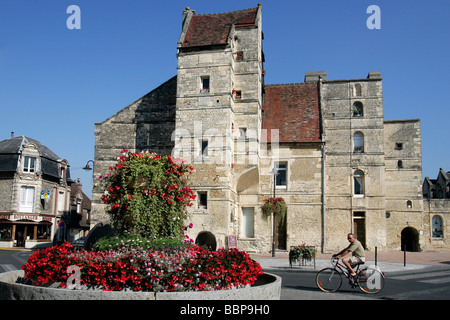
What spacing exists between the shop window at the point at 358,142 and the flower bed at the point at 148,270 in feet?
65.6

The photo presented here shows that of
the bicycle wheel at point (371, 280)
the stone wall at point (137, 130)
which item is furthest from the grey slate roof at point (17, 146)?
the bicycle wheel at point (371, 280)

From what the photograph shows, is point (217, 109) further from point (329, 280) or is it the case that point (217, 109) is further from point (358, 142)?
point (329, 280)

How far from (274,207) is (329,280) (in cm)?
1428

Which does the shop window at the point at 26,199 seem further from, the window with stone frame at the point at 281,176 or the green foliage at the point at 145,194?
the green foliage at the point at 145,194

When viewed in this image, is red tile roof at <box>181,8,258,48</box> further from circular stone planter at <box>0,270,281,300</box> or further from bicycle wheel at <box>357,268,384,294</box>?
circular stone planter at <box>0,270,281,300</box>

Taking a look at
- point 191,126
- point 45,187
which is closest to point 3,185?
point 45,187

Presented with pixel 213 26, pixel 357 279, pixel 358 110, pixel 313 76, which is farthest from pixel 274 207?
pixel 357 279

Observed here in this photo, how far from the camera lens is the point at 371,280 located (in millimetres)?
11047

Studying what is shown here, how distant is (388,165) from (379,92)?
5199 millimetres

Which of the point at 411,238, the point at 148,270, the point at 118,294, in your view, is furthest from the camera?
the point at 411,238

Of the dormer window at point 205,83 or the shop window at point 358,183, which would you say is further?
the shop window at point 358,183

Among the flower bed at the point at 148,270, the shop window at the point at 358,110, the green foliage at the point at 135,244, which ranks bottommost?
the flower bed at the point at 148,270

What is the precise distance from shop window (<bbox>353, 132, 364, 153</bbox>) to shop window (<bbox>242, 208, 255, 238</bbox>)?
7.82 m

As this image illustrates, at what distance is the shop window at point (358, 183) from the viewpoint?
2662 centimetres
